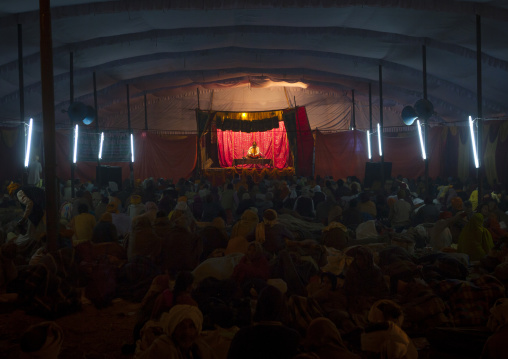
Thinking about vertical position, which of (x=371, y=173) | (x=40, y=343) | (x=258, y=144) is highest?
(x=258, y=144)

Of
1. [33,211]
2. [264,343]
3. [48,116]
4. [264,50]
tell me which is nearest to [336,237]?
[264,343]

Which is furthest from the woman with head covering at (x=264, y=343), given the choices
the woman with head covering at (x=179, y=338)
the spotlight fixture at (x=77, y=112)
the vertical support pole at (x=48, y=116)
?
the spotlight fixture at (x=77, y=112)

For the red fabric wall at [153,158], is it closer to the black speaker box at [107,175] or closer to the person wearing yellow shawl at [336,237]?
the black speaker box at [107,175]

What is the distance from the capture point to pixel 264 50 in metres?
13.1

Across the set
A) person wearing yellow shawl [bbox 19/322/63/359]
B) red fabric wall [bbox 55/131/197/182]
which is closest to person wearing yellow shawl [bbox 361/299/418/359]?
person wearing yellow shawl [bbox 19/322/63/359]

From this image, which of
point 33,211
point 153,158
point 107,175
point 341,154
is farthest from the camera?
point 153,158

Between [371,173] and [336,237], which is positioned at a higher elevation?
[371,173]

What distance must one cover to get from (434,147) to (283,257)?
50.1 ft

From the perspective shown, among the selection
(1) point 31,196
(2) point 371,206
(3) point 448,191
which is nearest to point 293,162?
(3) point 448,191

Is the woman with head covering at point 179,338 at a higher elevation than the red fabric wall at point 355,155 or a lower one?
lower

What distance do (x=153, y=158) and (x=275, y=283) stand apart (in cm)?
1544

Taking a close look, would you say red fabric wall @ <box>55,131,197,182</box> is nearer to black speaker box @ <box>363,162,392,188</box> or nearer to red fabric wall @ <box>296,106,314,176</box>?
red fabric wall @ <box>296,106,314,176</box>

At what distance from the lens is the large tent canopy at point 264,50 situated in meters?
8.81

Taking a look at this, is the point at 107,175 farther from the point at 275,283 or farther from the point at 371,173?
the point at 275,283
